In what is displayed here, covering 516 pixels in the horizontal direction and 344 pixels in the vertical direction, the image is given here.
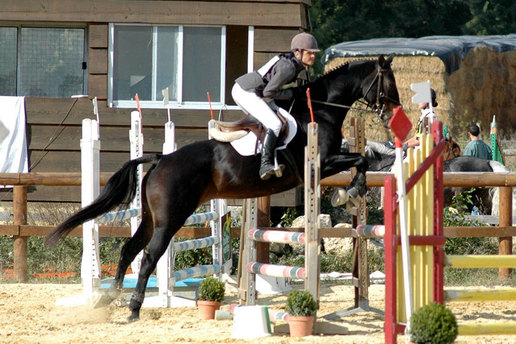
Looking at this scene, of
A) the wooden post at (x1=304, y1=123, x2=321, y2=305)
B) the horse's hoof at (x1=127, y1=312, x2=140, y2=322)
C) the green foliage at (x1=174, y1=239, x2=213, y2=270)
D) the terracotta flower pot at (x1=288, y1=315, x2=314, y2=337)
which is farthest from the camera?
the green foliage at (x1=174, y1=239, x2=213, y2=270)

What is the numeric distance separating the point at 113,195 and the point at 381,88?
225cm

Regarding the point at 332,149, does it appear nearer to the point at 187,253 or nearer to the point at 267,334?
the point at 267,334

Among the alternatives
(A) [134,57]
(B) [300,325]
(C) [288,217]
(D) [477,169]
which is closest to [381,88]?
(B) [300,325]

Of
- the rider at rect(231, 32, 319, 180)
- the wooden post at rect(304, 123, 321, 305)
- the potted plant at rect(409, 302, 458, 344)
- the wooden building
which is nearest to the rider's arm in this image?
the rider at rect(231, 32, 319, 180)

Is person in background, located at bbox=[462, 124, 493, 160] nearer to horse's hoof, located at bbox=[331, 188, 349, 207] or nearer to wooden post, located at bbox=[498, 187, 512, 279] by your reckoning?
wooden post, located at bbox=[498, 187, 512, 279]

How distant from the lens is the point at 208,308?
21.9ft

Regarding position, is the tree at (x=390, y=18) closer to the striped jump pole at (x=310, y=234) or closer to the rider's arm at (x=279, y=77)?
the rider's arm at (x=279, y=77)

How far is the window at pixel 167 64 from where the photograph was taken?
36.0 feet

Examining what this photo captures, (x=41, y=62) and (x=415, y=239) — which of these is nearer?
(x=415, y=239)

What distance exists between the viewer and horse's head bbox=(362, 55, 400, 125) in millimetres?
7109

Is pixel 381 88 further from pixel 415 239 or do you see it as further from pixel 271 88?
pixel 415 239

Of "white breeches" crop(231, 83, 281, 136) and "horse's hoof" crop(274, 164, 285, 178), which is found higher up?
"white breeches" crop(231, 83, 281, 136)

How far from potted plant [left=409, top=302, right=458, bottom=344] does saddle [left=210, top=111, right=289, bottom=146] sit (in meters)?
2.19

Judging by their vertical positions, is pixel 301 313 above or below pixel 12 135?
below
